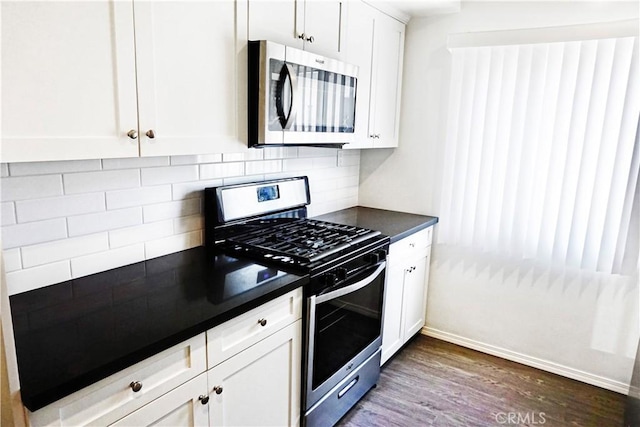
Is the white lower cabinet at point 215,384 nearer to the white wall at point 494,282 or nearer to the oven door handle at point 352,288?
the oven door handle at point 352,288

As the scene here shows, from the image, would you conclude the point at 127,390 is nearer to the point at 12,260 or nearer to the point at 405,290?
the point at 12,260

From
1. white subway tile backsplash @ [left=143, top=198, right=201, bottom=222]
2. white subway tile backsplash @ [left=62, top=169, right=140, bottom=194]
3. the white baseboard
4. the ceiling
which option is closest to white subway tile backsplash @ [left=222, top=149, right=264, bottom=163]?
white subway tile backsplash @ [left=143, top=198, right=201, bottom=222]

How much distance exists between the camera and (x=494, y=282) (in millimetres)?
2883

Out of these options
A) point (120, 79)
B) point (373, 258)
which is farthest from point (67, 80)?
point (373, 258)

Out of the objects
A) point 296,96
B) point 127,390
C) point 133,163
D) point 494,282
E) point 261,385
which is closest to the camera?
point 127,390

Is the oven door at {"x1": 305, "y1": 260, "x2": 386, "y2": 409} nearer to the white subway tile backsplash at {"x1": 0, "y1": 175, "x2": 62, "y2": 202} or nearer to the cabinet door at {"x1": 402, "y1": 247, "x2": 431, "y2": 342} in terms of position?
the cabinet door at {"x1": 402, "y1": 247, "x2": 431, "y2": 342}

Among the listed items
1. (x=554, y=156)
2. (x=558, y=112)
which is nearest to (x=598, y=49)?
(x=558, y=112)

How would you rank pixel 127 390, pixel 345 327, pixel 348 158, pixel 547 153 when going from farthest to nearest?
pixel 348 158, pixel 547 153, pixel 345 327, pixel 127 390

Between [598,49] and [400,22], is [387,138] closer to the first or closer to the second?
[400,22]

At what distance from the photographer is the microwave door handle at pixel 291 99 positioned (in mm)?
1808

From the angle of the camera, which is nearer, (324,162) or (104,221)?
(104,221)

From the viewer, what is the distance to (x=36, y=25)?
3.60 ft

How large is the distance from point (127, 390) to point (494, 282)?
241 centimetres

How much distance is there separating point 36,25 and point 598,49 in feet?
8.48
